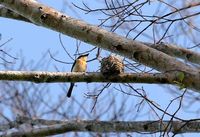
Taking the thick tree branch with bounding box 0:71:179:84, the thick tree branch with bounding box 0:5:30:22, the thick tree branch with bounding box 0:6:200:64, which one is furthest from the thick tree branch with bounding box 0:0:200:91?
the thick tree branch with bounding box 0:6:200:64

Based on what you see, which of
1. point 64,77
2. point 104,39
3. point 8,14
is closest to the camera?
point 104,39

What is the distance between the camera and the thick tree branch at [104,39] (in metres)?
2.14

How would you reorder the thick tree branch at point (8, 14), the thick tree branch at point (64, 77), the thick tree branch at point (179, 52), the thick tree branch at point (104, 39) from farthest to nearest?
the thick tree branch at point (179, 52) → the thick tree branch at point (8, 14) → the thick tree branch at point (64, 77) → the thick tree branch at point (104, 39)

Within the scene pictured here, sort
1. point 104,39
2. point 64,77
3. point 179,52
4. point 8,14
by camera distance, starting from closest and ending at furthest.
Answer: point 104,39
point 64,77
point 8,14
point 179,52

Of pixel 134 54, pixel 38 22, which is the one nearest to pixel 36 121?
pixel 38 22

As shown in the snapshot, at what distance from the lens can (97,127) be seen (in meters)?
3.97

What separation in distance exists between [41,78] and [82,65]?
2449 millimetres

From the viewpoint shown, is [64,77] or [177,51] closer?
[64,77]

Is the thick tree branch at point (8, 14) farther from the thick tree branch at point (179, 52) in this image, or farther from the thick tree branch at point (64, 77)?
the thick tree branch at point (179, 52)

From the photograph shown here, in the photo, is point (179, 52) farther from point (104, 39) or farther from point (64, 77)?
point (104, 39)

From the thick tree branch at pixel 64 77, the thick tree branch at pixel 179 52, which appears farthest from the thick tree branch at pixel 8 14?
the thick tree branch at pixel 179 52

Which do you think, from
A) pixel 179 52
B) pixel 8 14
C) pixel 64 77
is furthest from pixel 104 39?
pixel 179 52

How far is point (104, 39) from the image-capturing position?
2336 mm

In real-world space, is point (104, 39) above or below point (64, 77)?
above
